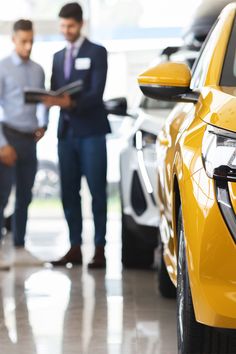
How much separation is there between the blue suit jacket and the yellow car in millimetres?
3173

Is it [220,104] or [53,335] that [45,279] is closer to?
[53,335]

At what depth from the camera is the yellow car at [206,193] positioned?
381 cm

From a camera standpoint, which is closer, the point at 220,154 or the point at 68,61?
the point at 220,154

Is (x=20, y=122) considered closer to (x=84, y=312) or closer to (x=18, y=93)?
(x=18, y=93)

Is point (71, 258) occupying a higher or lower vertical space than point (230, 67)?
lower

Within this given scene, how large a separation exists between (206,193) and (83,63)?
4713 mm

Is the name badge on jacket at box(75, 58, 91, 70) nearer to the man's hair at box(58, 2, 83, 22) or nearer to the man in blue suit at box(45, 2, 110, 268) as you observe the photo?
the man in blue suit at box(45, 2, 110, 268)

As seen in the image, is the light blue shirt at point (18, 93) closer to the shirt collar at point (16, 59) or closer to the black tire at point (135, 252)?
the shirt collar at point (16, 59)

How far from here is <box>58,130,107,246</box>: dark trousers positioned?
8.38m

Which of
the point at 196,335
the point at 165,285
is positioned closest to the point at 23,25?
the point at 165,285

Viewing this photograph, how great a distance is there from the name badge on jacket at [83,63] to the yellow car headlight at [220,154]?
4501mm

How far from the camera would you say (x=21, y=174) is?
8586 millimetres

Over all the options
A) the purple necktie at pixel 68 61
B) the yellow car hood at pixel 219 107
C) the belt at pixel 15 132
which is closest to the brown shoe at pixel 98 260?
the belt at pixel 15 132

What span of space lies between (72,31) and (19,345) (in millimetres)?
3587
